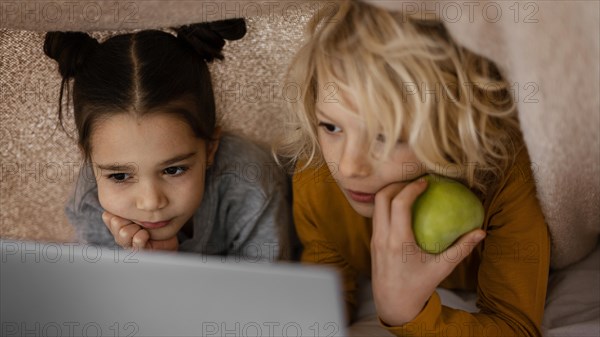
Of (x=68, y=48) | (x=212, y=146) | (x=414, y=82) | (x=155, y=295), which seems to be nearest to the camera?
(x=155, y=295)

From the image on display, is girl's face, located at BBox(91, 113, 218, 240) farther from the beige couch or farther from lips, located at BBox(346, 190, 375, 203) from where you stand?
lips, located at BBox(346, 190, 375, 203)

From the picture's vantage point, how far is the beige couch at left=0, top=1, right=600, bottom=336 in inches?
28.0

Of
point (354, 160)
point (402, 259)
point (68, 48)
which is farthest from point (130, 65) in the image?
point (402, 259)

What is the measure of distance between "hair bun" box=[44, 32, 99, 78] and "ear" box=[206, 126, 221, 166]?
0.63ft

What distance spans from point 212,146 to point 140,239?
0.16m

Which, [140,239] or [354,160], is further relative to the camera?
[140,239]

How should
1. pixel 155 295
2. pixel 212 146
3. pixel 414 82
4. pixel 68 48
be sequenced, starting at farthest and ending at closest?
pixel 212 146 < pixel 68 48 < pixel 414 82 < pixel 155 295

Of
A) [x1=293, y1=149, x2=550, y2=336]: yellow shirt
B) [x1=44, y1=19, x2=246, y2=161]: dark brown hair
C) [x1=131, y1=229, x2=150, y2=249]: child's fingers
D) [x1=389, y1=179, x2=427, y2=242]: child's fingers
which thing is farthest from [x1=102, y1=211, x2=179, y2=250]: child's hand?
[x1=389, y1=179, x2=427, y2=242]: child's fingers

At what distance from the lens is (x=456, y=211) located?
76 centimetres

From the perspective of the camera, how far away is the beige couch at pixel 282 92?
2.34 feet

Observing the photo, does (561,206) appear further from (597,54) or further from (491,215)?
(597,54)

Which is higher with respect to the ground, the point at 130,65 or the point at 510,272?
the point at 130,65

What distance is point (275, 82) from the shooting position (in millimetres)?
864

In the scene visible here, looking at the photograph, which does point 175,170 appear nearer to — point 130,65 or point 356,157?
point 130,65
